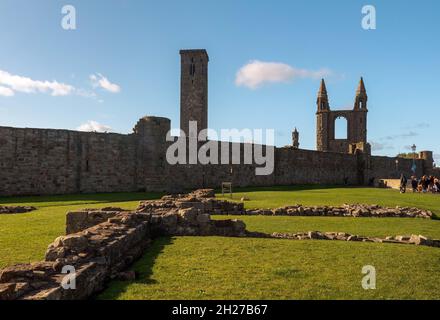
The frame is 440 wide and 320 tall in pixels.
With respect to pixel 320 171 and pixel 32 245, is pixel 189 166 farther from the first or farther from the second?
pixel 32 245

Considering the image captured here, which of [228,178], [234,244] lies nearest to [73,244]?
[234,244]

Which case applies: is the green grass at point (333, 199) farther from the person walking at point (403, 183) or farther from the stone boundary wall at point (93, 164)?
the stone boundary wall at point (93, 164)

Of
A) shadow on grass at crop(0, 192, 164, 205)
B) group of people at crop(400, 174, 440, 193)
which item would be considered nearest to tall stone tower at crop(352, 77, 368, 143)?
group of people at crop(400, 174, 440, 193)

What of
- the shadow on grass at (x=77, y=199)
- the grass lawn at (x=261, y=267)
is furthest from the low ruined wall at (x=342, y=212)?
the shadow on grass at (x=77, y=199)

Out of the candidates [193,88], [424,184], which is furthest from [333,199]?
[193,88]

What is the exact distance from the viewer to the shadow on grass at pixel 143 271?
546cm

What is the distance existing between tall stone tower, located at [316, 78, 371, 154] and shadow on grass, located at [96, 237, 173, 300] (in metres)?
62.3

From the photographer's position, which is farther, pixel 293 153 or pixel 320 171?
pixel 320 171

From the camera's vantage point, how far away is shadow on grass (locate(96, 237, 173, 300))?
5.46 metres

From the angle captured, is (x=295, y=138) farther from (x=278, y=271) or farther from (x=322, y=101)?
(x=278, y=271)

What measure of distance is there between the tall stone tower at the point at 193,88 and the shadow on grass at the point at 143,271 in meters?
47.0
